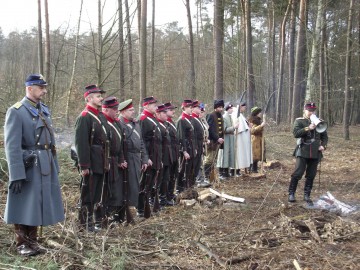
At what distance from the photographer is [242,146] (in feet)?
36.9

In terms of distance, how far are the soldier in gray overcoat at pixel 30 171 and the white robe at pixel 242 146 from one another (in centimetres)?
696

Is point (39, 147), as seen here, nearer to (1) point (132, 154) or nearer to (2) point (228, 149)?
(1) point (132, 154)

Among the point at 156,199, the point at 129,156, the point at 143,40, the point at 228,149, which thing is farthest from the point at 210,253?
the point at 143,40

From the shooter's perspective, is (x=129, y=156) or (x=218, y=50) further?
(x=218, y=50)

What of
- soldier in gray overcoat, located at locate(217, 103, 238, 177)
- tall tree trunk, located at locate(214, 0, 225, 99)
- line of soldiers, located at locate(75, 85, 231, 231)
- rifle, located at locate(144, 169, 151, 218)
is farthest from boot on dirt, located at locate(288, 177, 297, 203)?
tall tree trunk, located at locate(214, 0, 225, 99)

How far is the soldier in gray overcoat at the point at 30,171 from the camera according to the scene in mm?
4516

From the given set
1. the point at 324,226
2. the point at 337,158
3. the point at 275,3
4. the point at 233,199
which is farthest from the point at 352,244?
the point at 275,3

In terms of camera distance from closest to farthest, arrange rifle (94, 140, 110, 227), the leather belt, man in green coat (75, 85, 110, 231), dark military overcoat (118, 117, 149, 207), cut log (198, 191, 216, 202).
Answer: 1. the leather belt
2. man in green coat (75, 85, 110, 231)
3. rifle (94, 140, 110, 227)
4. dark military overcoat (118, 117, 149, 207)
5. cut log (198, 191, 216, 202)

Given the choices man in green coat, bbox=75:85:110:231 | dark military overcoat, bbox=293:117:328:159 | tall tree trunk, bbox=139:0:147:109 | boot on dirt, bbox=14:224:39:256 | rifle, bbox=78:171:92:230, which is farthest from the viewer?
tall tree trunk, bbox=139:0:147:109

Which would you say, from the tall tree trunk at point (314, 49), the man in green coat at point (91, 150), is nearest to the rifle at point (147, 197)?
the man in green coat at point (91, 150)

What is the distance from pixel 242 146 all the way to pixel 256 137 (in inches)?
32.6

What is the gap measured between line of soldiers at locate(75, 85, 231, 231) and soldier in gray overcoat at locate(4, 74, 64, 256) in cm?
92

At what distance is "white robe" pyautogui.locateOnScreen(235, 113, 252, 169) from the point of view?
36.7ft

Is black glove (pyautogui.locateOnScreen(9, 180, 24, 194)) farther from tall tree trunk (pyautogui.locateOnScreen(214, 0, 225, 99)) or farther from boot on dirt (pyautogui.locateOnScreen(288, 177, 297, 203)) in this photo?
tall tree trunk (pyautogui.locateOnScreen(214, 0, 225, 99))
